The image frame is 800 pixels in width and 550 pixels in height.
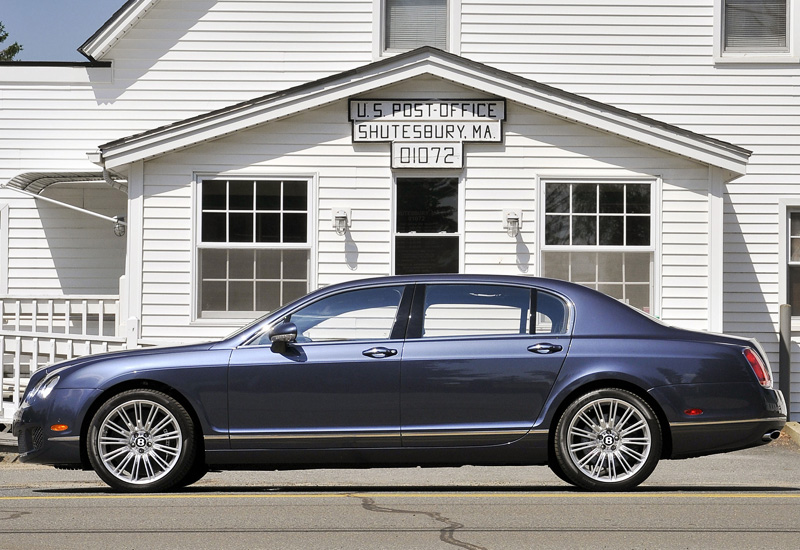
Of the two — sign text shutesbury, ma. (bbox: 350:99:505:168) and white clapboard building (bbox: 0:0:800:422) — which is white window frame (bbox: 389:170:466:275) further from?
sign text shutesbury, ma. (bbox: 350:99:505:168)

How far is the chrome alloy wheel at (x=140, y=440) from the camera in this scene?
8414mm

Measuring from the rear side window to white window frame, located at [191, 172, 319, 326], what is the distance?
6.15 metres

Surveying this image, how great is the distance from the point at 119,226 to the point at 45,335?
340 centimetres

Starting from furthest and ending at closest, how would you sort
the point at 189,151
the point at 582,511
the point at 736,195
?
the point at 736,195 → the point at 189,151 → the point at 582,511

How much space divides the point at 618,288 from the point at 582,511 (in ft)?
25.0

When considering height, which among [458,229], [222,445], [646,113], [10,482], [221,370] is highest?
[646,113]

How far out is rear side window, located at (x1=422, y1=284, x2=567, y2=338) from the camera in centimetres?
862

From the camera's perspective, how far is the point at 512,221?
48.4ft

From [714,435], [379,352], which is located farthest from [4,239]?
[714,435]

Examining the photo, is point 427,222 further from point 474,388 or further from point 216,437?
point 216,437

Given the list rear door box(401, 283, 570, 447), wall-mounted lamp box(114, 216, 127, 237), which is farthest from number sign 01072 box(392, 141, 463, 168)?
rear door box(401, 283, 570, 447)

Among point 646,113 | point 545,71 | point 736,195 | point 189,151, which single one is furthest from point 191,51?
point 736,195

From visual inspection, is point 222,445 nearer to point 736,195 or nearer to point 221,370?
point 221,370

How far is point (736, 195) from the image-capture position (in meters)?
16.5
